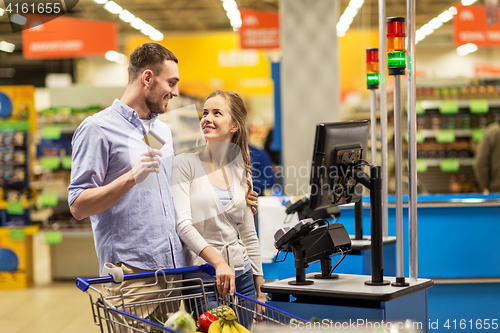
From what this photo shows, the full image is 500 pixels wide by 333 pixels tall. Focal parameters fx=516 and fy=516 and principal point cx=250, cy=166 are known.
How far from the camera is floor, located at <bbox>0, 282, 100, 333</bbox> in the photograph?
191 inches

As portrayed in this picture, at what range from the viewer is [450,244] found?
145 inches

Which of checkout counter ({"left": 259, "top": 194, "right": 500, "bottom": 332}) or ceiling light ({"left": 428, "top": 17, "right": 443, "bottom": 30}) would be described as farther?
ceiling light ({"left": 428, "top": 17, "right": 443, "bottom": 30})

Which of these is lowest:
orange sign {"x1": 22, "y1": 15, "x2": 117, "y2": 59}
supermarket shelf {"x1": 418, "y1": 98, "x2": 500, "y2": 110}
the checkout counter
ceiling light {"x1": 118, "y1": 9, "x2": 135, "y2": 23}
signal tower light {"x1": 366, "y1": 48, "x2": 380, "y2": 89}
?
the checkout counter

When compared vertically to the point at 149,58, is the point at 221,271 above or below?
below

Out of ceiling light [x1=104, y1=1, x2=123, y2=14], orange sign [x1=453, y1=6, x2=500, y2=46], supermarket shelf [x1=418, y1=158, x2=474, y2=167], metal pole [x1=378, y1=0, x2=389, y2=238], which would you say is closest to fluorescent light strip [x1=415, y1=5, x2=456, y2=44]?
orange sign [x1=453, y1=6, x2=500, y2=46]

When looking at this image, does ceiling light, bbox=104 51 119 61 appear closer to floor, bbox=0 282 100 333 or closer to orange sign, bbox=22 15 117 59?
orange sign, bbox=22 15 117 59

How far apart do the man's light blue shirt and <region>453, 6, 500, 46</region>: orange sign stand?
305 inches

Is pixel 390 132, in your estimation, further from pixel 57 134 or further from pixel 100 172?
pixel 100 172

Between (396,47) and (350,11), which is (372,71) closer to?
(396,47)

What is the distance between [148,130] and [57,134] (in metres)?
4.76

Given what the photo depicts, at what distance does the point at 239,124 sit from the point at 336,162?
54 centimetres

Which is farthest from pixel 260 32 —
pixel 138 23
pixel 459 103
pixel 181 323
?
pixel 181 323

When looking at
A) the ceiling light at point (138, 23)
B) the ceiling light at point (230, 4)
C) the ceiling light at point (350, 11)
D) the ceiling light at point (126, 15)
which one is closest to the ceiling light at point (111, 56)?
the ceiling light at point (138, 23)

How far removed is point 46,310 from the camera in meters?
5.45
